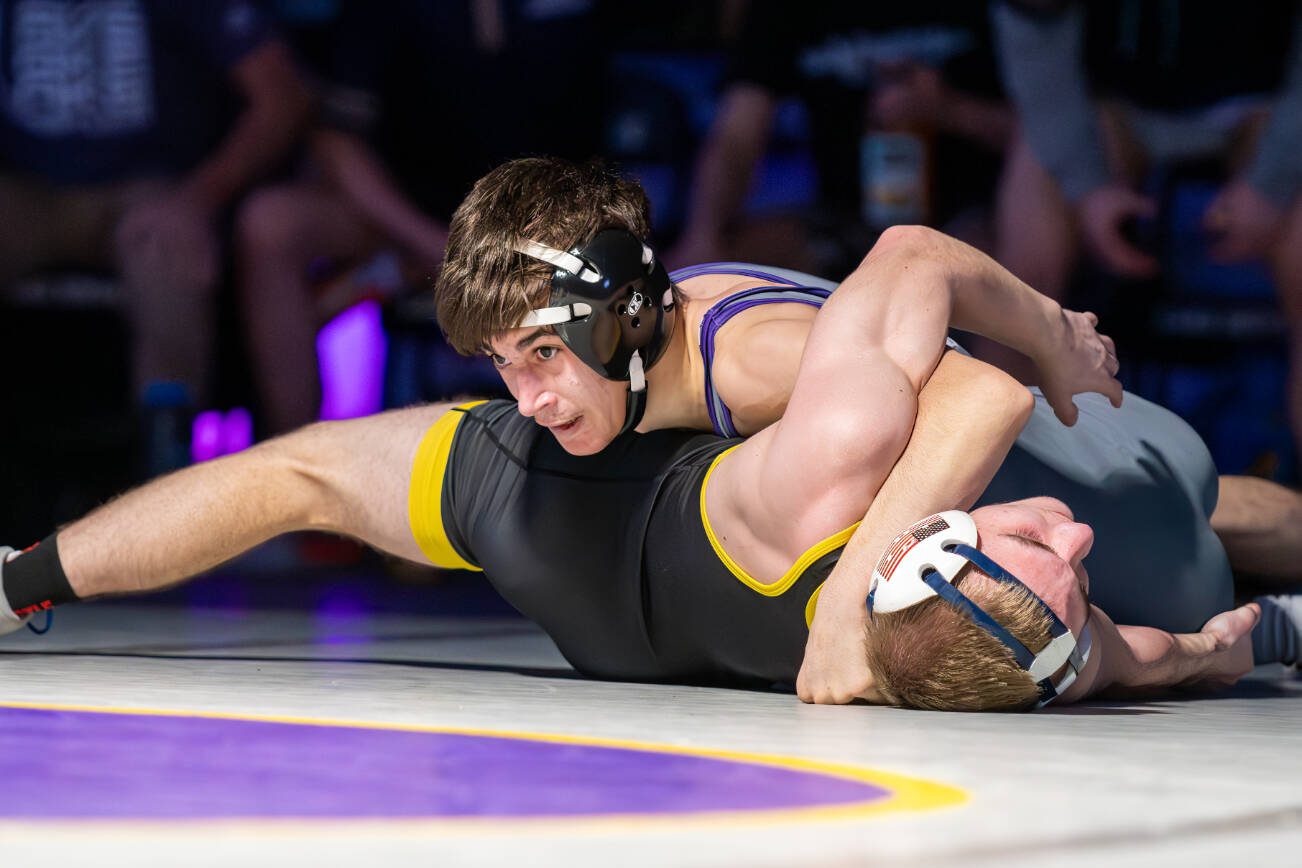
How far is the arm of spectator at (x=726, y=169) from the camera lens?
650 centimetres

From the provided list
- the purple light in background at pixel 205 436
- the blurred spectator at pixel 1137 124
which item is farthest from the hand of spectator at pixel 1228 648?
the purple light in background at pixel 205 436

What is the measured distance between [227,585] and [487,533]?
3256 mm

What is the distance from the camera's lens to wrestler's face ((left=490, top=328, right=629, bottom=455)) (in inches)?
92.0

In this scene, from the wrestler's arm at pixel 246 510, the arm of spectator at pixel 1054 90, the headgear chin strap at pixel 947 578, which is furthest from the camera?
the arm of spectator at pixel 1054 90

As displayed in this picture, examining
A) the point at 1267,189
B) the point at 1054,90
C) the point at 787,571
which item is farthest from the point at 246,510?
the point at 1267,189

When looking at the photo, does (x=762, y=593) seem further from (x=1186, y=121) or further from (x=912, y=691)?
(x=1186, y=121)

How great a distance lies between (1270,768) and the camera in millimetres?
1569

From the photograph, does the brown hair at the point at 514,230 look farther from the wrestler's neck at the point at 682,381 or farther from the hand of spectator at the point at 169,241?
the hand of spectator at the point at 169,241

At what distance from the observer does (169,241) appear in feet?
21.6

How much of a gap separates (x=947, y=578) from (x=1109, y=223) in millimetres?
4545

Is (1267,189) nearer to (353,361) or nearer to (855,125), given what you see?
(855,125)

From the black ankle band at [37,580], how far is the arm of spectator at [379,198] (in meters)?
4.05

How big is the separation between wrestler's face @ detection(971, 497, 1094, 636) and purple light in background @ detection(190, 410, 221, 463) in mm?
4911

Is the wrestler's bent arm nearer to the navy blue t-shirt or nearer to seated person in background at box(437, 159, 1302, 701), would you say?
seated person in background at box(437, 159, 1302, 701)
